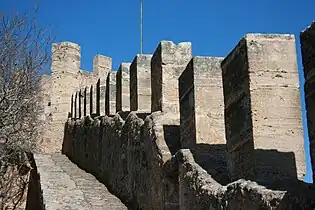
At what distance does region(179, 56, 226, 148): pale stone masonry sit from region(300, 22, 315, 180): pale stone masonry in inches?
99.0

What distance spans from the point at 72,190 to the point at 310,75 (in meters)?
6.09

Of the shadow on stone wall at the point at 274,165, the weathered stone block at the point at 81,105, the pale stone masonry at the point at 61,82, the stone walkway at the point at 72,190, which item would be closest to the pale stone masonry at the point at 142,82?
the stone walkway at the point at 72,190

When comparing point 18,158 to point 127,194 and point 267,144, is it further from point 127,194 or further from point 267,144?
point 267,144

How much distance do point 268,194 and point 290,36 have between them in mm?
1948

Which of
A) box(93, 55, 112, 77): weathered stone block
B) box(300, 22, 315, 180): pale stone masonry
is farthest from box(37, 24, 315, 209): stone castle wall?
box(93, 55, 112, 77): weathered stone block

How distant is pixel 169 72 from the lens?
8.33 m

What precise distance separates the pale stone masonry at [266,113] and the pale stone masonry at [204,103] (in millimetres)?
1017

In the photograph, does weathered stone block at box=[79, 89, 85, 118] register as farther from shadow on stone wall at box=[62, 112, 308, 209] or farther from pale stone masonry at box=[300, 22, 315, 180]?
pale stone masonry at box=[300, 22, 315, 180]

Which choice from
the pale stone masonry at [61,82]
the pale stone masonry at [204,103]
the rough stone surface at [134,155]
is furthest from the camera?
the pale stone masonry at [61,82]

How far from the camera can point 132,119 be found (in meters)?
8.71

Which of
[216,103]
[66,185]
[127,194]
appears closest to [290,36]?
[216,103]

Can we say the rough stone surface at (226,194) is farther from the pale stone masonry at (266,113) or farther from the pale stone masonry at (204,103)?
the pale stone masonry at (204,103)

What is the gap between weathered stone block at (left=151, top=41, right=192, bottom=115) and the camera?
8.27 metres

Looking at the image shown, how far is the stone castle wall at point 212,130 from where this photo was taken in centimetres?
500
